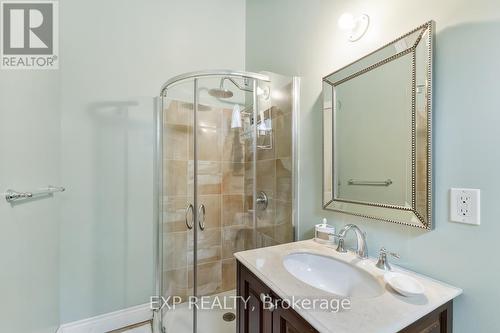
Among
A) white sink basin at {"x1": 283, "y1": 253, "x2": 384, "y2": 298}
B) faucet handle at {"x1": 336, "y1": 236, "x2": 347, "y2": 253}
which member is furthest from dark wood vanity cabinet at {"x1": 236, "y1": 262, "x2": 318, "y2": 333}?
faucet handle at {"x1": 336, "y1": 236, "x2": 347, "y2": 253}

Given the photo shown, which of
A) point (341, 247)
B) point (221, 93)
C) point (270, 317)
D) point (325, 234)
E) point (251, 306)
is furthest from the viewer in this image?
point (221, 93)

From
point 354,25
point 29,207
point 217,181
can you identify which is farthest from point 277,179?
point 29,207

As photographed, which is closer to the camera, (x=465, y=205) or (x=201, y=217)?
(x=465, y=205)

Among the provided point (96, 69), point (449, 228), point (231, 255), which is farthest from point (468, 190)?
point (96, 69)

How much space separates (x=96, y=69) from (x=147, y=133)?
0.60 m

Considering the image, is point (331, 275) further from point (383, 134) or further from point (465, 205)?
point (383, 134)

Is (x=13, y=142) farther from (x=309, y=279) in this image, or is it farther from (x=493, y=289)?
(x=493, y=289)

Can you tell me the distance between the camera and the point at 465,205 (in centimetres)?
79

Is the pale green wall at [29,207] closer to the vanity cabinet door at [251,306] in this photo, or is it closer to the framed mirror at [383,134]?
the vanity cabinet door at [251,306]

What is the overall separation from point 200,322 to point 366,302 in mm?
1334

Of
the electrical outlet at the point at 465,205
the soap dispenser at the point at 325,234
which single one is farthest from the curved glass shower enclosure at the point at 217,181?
the electrical outlet at the point at 465,205

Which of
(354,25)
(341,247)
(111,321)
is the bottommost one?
(111,321)

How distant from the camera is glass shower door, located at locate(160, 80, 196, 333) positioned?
1.85 metres

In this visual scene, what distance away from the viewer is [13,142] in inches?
43.4
